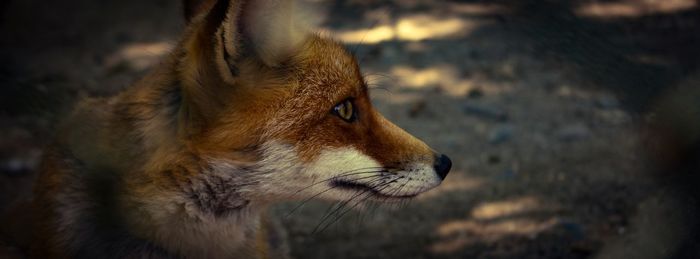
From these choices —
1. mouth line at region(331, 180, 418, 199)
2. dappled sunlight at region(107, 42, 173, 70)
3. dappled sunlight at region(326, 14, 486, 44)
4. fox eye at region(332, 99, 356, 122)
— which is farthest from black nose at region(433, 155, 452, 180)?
dappled sunlight at region(107, 42, 173, 70)

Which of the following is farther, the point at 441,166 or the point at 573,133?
the point at 573,133

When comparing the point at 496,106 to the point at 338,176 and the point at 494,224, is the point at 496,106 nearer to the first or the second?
the point at 494,224

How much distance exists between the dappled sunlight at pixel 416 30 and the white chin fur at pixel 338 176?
2.76m

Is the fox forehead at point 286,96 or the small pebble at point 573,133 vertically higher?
the small pebble at point 573,133

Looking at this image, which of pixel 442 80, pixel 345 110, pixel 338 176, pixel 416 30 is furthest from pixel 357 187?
pixel 416 30

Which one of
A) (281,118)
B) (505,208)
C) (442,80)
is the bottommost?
(281,118)

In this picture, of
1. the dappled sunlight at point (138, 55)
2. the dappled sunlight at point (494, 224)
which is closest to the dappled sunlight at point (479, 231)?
the dappled sunlight at point (494, 224)

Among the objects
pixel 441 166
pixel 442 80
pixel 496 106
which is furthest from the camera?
pixel 442 80

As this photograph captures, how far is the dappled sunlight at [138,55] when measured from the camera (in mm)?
5086

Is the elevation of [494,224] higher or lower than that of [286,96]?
higher

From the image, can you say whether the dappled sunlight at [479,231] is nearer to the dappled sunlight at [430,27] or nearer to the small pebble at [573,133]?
the small pebble at [573,133]

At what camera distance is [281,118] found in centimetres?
230

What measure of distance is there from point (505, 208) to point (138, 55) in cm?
296

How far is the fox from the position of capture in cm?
220
